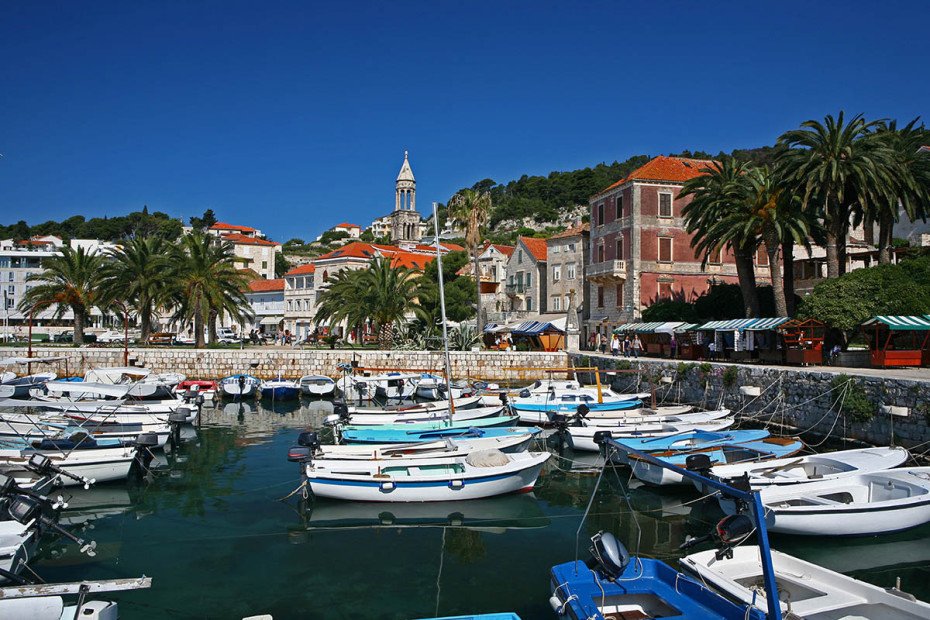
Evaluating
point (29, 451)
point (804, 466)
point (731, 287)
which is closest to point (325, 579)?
point (29, 451)

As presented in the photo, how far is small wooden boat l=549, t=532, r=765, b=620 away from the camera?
8555 mm

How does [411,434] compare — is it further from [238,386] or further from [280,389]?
[238,386]

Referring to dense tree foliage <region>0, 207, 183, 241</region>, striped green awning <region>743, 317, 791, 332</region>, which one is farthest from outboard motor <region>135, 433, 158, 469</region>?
dense tree foliage <region>0, 207, 183, 241</region>

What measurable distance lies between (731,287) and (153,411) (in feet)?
123

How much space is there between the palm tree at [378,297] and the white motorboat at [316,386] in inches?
304

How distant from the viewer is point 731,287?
44656mm

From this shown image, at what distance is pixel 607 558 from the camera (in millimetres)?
8938

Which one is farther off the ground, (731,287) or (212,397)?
(731,287)

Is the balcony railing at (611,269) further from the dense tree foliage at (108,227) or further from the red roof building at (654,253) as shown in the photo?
the dense tree foliage at (108,227)

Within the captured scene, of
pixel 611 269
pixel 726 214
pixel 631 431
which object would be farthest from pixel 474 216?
pixel 631 431

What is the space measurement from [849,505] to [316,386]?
32849 mm

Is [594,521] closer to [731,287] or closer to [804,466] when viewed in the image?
[804,466]

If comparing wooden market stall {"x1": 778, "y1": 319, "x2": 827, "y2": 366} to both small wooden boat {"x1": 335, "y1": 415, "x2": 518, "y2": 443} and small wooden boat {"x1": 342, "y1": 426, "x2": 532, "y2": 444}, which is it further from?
small wooden boat {"x1": 335, "y1": 415, "x2": 518, "y2": 443}

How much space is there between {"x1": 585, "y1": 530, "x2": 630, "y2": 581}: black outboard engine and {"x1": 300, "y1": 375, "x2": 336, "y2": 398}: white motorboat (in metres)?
33.7
